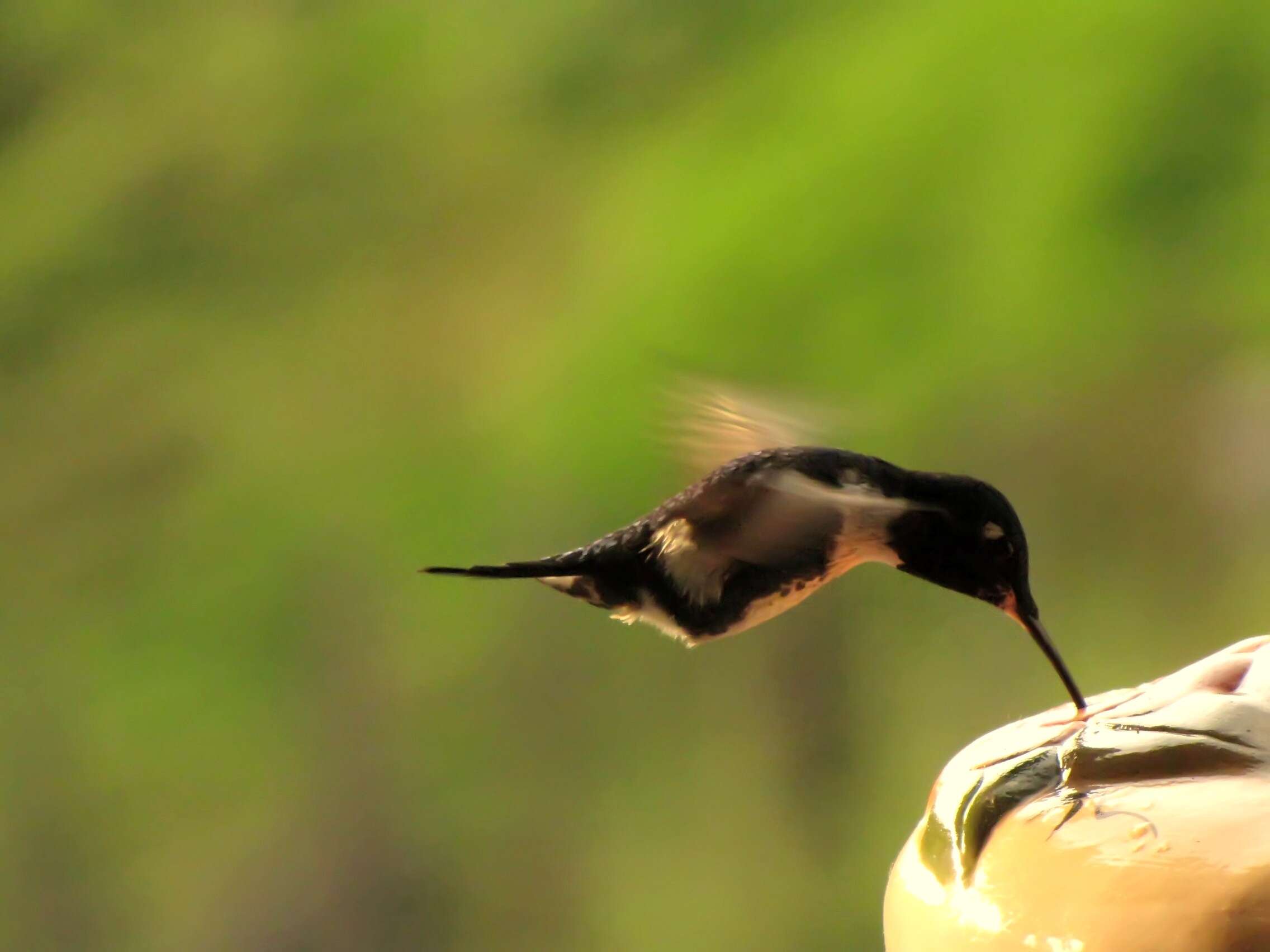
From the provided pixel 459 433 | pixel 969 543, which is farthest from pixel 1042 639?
pixel 459 433

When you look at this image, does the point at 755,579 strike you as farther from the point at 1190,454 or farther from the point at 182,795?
the point at 182,795

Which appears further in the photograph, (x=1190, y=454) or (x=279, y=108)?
(x=279, y=108)

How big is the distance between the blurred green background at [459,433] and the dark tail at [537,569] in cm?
67

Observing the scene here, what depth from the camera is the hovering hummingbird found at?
26.2 inches

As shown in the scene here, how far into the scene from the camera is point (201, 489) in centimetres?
150

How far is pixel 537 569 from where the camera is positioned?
708 mm

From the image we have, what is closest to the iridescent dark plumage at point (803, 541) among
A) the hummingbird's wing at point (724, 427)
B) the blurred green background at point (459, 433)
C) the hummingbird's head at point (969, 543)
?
the hummingbird's head at point (969, 543)

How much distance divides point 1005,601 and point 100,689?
1.15 metres

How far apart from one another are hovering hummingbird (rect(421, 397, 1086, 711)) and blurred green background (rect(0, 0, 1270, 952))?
2.26 ft

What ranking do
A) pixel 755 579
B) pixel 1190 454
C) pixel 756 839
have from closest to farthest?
pixel 755 579 → pixel 1190 454 → pixel 756 839

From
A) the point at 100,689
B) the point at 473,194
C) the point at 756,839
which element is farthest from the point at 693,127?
the point at 100,689

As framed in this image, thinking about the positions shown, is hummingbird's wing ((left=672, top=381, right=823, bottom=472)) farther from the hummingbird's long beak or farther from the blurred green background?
the blurred green background

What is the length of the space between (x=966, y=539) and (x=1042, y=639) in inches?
2.7

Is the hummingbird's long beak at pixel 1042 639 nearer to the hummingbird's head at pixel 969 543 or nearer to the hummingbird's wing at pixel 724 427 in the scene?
the hummingbird's head at pixel 969 543
